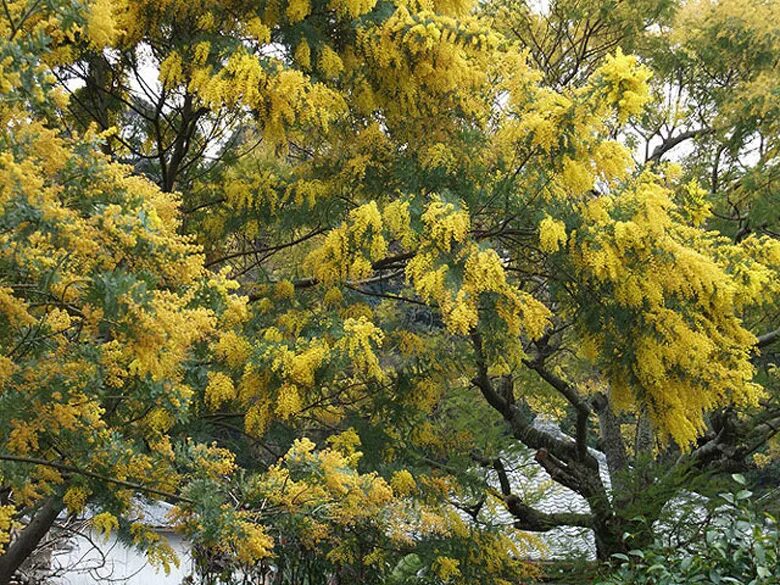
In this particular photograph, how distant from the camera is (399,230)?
18.5 ft

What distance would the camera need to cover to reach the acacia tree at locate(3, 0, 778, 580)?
5555 mm

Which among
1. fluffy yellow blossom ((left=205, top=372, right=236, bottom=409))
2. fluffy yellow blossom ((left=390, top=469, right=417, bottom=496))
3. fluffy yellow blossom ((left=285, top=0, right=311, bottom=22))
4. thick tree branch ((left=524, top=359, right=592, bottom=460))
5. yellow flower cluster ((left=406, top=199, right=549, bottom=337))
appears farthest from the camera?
thick tree branch ((left=524, top=359, right=592, bottom=460))

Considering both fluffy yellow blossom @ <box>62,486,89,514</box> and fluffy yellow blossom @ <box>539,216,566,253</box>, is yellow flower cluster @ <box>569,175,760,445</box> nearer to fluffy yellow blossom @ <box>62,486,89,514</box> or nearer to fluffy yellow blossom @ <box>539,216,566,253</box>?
fluffy yellow blossom @ <box>539,216,566,253</box>

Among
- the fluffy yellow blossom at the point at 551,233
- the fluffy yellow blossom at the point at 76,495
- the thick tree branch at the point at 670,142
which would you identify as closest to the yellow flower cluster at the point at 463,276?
the fluffy yellow blossom at the point at 551,233

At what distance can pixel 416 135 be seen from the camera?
21.6 feet

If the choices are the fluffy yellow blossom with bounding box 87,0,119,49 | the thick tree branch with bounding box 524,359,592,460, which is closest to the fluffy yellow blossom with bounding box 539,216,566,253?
the fluffy yellow blossom with bounding box 87,0,119,49

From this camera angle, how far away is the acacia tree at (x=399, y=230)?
18.2 feet

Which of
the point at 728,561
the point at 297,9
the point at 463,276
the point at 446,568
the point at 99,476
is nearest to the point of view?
the point at 728,561

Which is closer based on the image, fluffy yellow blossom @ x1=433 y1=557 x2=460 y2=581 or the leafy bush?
the leafy bush

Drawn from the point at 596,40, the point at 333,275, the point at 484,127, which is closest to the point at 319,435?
the point at 333,275

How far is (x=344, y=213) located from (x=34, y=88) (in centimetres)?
358

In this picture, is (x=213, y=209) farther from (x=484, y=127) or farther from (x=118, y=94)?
(x=484, y=127)

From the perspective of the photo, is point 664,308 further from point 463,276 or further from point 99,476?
point 99,476

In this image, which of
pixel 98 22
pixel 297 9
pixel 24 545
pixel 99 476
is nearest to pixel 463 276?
pixel 297 9
